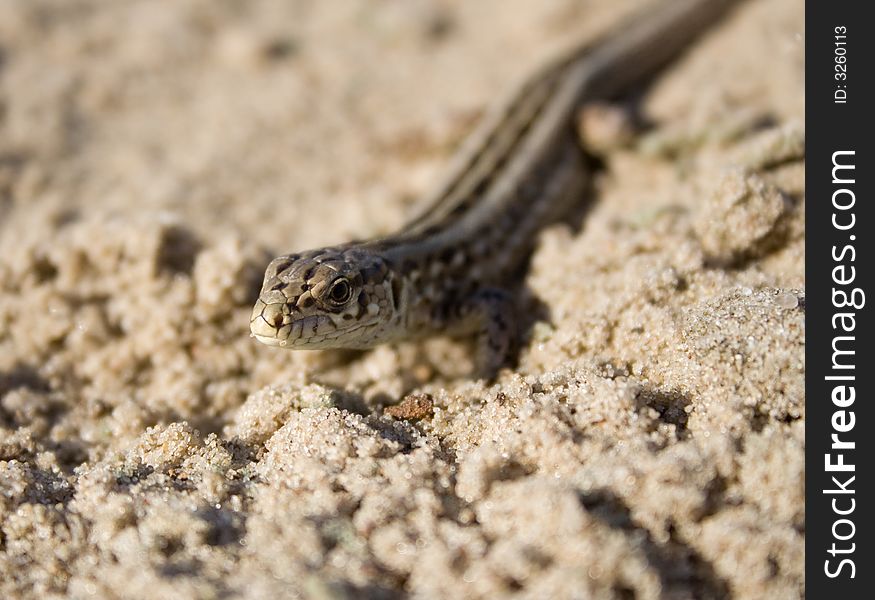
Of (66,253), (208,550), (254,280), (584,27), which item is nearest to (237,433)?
(208,550)

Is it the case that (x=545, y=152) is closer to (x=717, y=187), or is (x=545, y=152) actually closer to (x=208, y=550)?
(x=717, y=187)

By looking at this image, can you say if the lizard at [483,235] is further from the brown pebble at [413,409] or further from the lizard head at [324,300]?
the brown pebble at [413,409]
